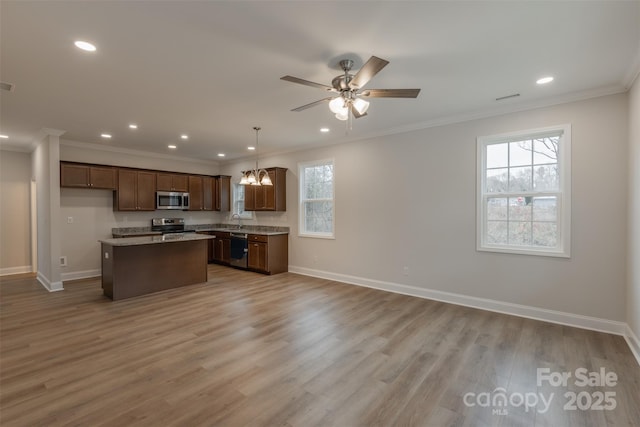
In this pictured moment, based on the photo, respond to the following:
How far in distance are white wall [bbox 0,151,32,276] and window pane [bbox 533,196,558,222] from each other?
31.5 ft

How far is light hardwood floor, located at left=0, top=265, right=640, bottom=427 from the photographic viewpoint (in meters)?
1.97

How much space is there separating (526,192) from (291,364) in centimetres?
358

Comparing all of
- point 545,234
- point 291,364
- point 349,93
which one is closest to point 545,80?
point 545,234

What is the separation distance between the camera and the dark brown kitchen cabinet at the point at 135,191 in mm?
6129

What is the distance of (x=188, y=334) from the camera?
320cm

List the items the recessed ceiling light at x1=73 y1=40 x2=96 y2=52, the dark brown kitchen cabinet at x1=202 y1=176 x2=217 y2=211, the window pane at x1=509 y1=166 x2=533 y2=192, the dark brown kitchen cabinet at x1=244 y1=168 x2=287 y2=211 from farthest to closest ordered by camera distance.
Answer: the dark brown kitchen cabinet at x1=202 y1=176 x2=217 y2=211
the dark brown kitchen cabinet at x1=244 y1=168 x2=287 y2=211
the window pane at x1=509 y1=166 x2=533 y2=192
the recessed ceiling light at x1=73 y1=40 x2=96 y2=52

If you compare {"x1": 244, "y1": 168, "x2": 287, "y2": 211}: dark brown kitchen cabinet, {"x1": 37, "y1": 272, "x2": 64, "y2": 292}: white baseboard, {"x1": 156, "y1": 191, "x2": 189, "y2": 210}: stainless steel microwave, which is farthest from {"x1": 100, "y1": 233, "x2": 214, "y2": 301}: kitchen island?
{"x1": 156, "y1": 191, "x2": 189, "y2": 210}: stainless steel microwave

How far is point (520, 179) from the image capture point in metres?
3.83

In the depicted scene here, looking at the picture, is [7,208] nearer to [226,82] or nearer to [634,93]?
[226,82]

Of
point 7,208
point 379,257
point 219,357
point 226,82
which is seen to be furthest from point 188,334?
point 7,208

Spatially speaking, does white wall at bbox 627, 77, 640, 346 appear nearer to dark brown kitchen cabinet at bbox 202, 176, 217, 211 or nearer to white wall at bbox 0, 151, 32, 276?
dark brown kitchen cabinet at bbox 202, 176, 217, 211

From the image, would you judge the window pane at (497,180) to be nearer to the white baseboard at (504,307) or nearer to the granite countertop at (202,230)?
the white baseboard at (504,307)

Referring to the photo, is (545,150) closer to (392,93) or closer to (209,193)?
(392,93)

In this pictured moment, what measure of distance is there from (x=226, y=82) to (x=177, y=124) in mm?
1975
